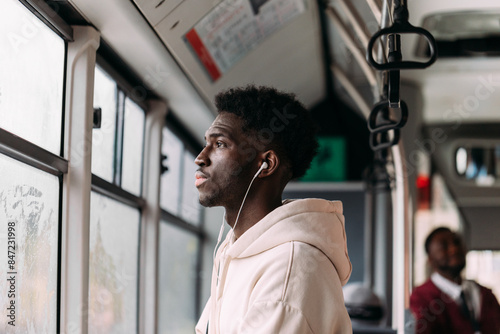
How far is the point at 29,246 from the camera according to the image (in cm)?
195

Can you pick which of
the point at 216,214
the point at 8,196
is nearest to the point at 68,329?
the point at 8,196

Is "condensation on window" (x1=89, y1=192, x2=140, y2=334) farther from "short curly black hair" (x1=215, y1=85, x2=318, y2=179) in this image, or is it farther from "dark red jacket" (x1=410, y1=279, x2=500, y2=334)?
"dark red jacket" (x1=410, y1=279, x2=500, y2=334)

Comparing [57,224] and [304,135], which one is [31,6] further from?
[304,135]

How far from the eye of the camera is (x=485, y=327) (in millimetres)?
3518

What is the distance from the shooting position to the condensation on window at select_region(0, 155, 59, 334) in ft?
5.83

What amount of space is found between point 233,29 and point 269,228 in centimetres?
186

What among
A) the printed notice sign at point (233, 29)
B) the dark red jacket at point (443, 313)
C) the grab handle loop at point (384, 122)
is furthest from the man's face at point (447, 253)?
the printed notice sign at point (233, 29)

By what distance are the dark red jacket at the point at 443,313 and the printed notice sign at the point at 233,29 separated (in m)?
1.59

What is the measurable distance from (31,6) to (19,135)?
378 mm

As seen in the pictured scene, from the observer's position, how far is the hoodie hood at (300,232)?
1.42 metres

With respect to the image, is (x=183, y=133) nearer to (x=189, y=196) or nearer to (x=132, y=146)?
(x=189, y=196)

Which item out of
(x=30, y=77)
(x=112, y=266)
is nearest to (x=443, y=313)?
(x=112, y=266)

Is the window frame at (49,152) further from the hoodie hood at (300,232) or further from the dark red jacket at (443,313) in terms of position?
the dark red jacket at (443,313)

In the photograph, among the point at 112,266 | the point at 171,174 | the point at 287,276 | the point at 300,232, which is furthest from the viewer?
the point at 171,174
